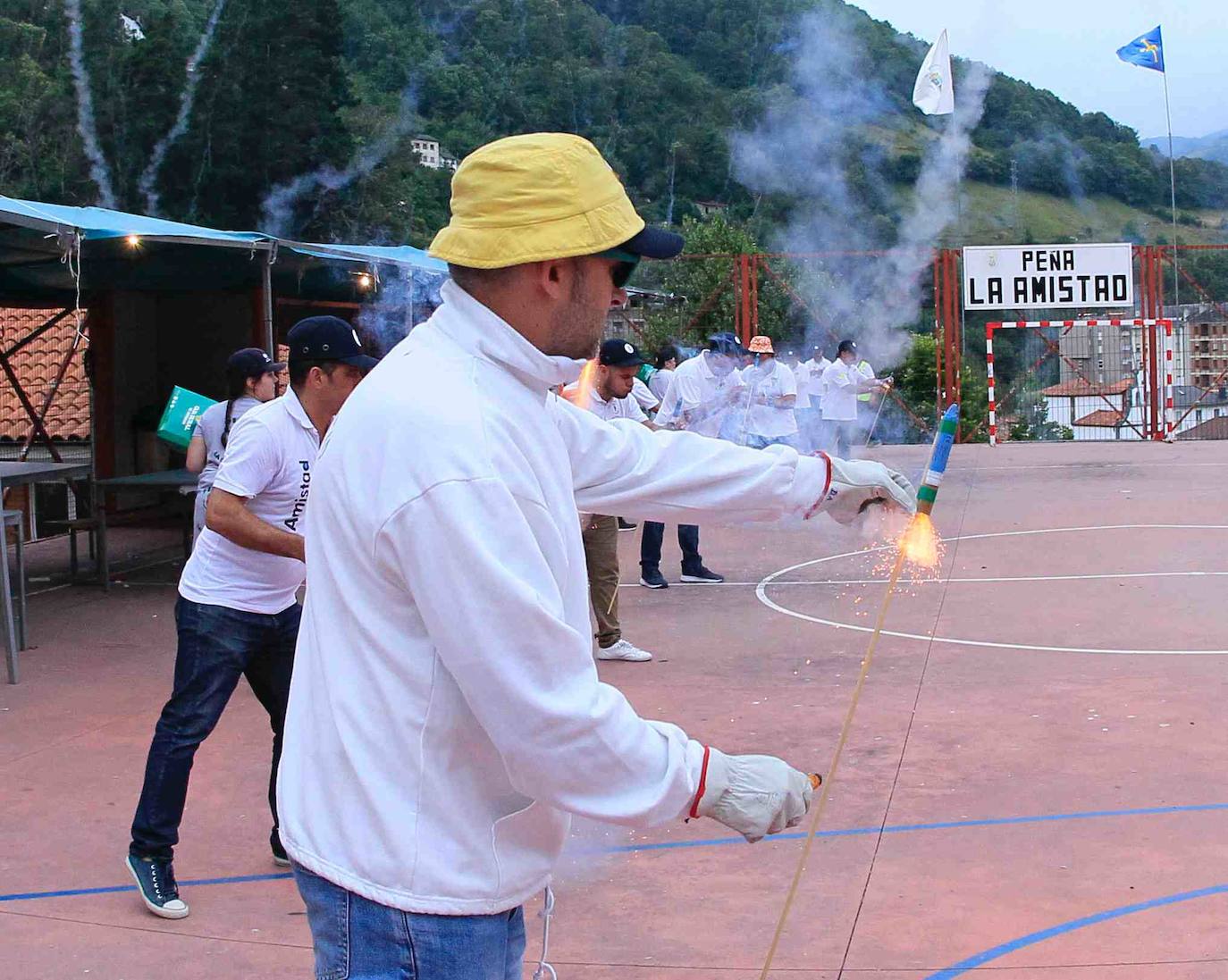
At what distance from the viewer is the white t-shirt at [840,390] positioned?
1830 cm

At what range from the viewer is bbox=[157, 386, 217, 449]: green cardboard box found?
11.1 meters

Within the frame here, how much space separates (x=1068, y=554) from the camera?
12.3 metres

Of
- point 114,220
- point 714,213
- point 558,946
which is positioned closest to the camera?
point 558,946

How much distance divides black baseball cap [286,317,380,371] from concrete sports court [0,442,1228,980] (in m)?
1.86

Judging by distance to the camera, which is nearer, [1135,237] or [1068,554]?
[1068,554]

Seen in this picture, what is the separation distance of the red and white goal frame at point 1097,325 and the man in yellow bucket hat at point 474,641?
22.1 m

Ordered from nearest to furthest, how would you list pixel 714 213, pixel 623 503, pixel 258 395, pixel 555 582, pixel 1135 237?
pixel 555 582
pixel 623 503
pixel 258 395
pixel 714 213
pixel 1135 237

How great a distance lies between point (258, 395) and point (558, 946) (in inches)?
198

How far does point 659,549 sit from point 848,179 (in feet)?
78.3

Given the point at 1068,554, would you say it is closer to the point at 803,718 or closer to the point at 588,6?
the point at 803,718

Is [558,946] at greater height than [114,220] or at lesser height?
lesser

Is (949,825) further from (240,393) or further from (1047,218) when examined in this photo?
(1047,218)

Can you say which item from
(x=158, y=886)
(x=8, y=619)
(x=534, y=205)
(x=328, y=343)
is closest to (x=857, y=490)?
(x=534, y=205)

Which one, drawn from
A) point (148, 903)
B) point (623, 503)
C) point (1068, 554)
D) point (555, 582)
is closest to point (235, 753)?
point (148, 903)
